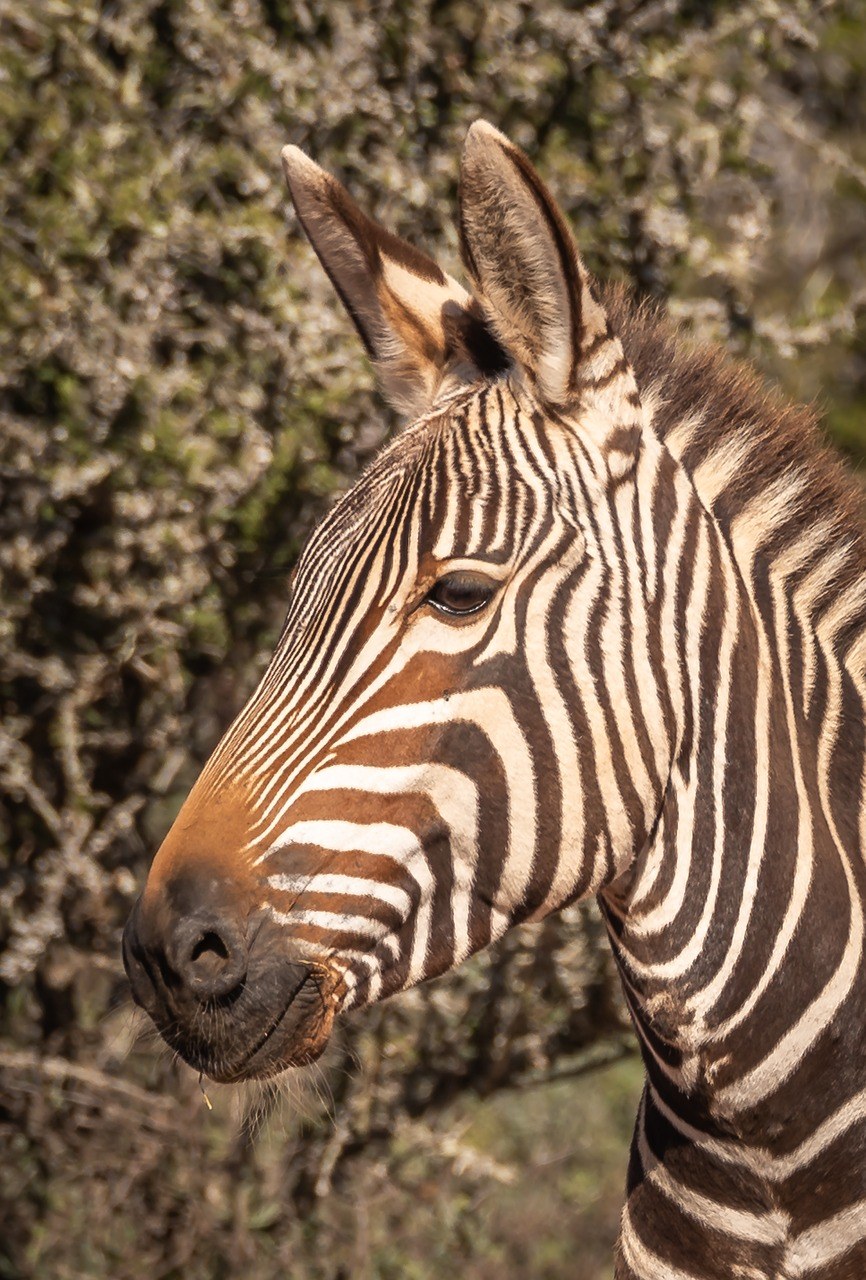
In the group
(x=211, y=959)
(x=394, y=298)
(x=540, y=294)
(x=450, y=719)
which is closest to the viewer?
(x=211, y=959)

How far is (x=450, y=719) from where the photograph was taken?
248 cm

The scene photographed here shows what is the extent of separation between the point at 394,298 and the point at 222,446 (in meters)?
2.20

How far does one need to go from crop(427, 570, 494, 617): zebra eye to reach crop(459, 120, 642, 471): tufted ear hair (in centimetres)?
38

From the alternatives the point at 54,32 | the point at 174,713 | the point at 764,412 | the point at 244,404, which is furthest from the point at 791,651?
the point at 54,32

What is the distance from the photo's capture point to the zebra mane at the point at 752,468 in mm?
2857

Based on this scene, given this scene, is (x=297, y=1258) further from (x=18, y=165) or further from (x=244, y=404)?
(x=18, y=165)

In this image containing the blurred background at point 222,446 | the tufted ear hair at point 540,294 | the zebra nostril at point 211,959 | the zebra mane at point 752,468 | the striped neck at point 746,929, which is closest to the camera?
the zebra nostril at point 211,959

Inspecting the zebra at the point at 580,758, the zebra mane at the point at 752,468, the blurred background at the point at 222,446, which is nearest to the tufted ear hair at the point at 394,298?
the zebra at the point at 580,758

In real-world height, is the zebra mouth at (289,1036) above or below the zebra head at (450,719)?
below

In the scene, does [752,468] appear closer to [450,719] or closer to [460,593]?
[460,593]

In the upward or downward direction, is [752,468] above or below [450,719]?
above

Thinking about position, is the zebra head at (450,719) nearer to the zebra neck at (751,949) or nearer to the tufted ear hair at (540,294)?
the tufted ear hair at (540,294)

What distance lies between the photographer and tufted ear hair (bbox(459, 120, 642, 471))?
2.48m

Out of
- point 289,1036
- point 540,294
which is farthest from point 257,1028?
point 540,294
